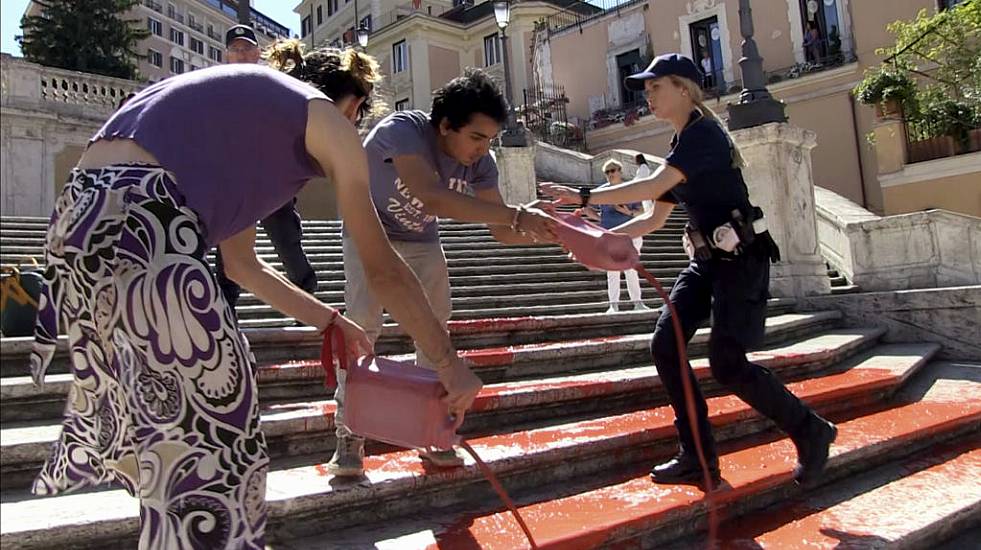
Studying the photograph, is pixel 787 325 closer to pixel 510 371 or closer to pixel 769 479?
pixel 510 371

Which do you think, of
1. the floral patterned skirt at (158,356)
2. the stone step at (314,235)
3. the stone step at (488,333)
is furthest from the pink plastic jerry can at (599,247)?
the stone step at (314,235)

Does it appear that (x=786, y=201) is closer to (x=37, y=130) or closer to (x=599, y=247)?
(x=599, y=247)

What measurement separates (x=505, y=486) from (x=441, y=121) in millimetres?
1567

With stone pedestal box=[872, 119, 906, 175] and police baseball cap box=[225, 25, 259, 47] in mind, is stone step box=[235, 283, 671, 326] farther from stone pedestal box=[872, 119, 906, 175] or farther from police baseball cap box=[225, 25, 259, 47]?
stone pedestal box=[872, 119, 906, 175]

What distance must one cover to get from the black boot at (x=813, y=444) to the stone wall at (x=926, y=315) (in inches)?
175

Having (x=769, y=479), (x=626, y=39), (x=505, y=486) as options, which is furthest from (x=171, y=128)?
(x=626, y=39)

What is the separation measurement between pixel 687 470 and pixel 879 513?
2.77 ft

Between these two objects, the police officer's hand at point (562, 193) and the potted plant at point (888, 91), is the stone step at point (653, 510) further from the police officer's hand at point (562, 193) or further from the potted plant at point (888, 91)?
the potted plant at point (888, 91)

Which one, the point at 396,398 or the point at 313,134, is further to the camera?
the point at 396,398

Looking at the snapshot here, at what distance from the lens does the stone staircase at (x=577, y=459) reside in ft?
8.41

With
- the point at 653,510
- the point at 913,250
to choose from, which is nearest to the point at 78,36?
the point at 913,250

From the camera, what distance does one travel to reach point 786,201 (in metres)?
8.03

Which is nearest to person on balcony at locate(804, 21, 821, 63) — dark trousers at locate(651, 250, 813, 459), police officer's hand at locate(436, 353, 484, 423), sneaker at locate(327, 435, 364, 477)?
dark trousers at locate(651, 250, 813, 459)

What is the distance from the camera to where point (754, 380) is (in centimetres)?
308
